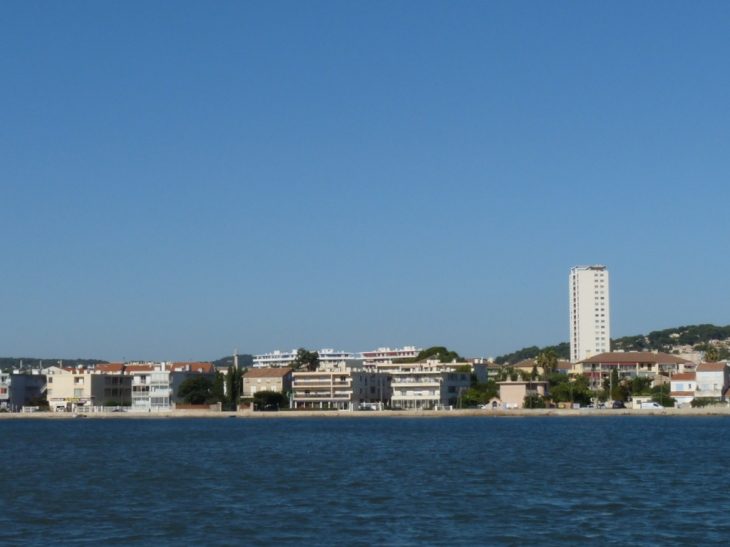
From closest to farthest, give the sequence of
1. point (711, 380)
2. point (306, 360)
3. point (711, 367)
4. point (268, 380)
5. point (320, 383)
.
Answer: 1. point (711, 380)
2. point (711, 367)
3. point (320, 383)
4. point (268, 380)
5. point (306, 360)

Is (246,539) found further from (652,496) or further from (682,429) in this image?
(682,429)

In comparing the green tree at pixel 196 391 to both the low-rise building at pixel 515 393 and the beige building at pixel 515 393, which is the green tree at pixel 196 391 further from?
the beige building at pixel 515 393

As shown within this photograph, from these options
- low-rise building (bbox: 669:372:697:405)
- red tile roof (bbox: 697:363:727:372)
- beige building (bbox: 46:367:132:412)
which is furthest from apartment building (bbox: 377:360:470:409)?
beige building (bbox: 46:367:132:412)

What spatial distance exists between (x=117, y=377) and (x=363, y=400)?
113 feet

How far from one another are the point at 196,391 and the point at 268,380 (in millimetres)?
12533

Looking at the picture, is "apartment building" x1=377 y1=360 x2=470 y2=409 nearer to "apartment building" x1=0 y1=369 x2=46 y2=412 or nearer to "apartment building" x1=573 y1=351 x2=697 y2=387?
"apartment building" x1=573 y1=351 x2=697 y2=387

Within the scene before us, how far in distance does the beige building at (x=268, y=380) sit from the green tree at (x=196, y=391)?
932cm

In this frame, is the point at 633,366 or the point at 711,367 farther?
the point at 633,366

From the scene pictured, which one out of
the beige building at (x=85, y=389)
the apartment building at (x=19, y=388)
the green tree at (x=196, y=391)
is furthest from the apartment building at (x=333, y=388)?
the apartment building at (x=19, y=388)

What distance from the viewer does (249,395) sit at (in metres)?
142

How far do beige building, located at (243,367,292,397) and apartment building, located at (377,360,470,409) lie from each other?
1551 centimetres

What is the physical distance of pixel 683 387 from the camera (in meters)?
A: 123

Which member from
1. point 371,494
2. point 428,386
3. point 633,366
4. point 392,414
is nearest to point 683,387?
point 633,366

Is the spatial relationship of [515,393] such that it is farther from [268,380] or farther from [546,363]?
[268,380]
